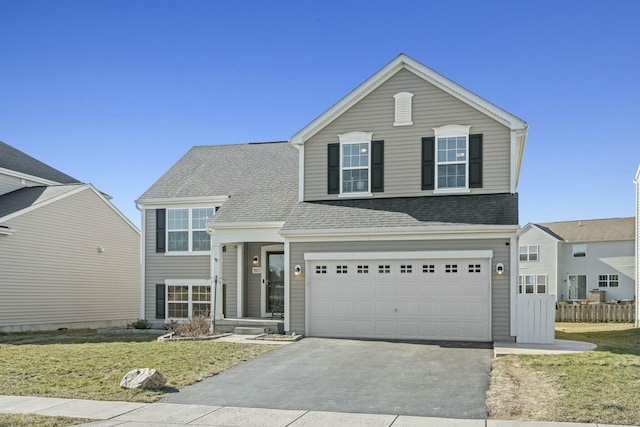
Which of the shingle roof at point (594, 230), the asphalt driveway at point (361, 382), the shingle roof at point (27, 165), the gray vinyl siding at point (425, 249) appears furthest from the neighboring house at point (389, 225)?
the shingle roof at point (594, 230)

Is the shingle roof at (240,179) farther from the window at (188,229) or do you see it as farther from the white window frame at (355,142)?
the white window frame at (355,142)

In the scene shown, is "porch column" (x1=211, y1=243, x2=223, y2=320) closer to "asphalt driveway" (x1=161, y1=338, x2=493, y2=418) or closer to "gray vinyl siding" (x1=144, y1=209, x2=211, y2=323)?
"gray vinyl siding" (x1=144, y1=209, x2=211, y2=323)

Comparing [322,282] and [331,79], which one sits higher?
[331,79]

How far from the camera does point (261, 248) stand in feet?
68.2

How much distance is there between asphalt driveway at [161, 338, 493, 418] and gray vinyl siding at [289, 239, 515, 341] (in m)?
1.39

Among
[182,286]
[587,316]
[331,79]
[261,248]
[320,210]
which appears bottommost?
[587,316]

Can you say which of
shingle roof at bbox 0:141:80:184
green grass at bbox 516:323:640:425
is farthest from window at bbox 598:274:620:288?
shingle roof at bbox 0:141:80:184

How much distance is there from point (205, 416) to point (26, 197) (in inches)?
760

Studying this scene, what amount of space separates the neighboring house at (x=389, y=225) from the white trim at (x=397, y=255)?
3 cm

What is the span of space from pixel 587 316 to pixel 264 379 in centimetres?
2169

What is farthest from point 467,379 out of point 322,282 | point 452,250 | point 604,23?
point 604,23

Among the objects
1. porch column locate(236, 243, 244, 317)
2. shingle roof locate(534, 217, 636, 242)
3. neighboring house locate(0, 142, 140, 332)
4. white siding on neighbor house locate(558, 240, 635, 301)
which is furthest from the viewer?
shingle roof locate(534, 217, 636, 242)

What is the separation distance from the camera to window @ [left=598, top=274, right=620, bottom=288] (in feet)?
127

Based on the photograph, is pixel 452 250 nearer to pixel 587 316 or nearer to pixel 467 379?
pixel 467 379
